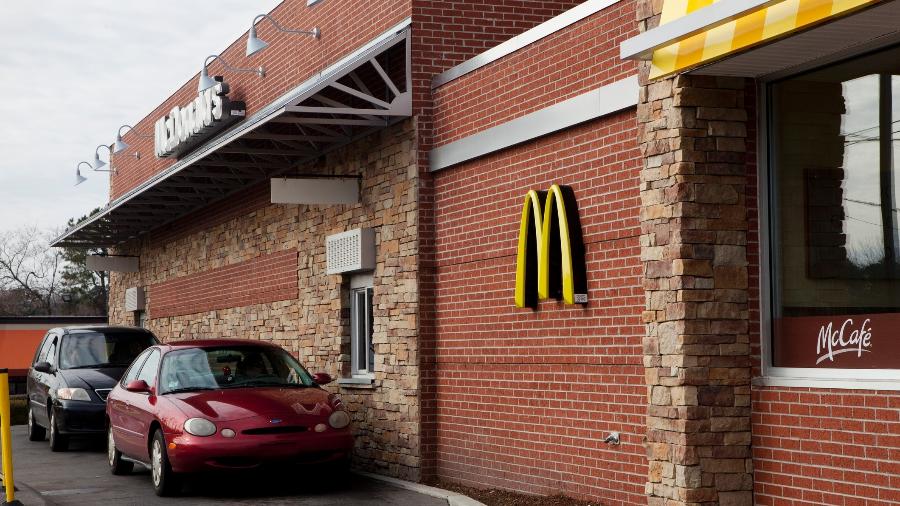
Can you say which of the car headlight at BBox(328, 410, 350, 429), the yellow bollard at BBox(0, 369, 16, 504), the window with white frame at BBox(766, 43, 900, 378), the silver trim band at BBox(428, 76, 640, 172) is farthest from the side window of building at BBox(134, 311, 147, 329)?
the window with white frame at BBox(766, 43, 900, 378)

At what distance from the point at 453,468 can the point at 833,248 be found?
18.8 ft

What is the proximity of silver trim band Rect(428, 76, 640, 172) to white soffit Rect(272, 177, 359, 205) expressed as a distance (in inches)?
73.1

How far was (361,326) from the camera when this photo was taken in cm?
1586

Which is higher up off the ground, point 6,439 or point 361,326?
point 361,326

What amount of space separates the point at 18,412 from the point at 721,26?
25404mm

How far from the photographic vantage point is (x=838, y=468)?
8.09 metres

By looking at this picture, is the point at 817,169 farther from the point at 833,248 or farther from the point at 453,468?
the point at 453,468

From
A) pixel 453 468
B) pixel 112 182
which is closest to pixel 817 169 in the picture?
pixel 453 468

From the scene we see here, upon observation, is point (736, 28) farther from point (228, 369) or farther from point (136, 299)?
point (136, 299)

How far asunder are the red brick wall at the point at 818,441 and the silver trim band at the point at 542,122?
1.39m

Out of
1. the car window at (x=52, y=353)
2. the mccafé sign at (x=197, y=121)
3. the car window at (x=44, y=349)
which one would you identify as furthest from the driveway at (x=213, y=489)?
the mccafé sign at (x=197, y=121)

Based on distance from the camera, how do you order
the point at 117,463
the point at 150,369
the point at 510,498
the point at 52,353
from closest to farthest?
the point at 510,498, the point at 150,369, the point at 117,463, the point at 52,353

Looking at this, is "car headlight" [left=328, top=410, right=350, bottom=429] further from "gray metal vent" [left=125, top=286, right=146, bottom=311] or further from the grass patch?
"gray metal vent" [left=125, top=286, right=146, bottom=311]

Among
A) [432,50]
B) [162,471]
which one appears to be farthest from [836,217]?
[162,471]
